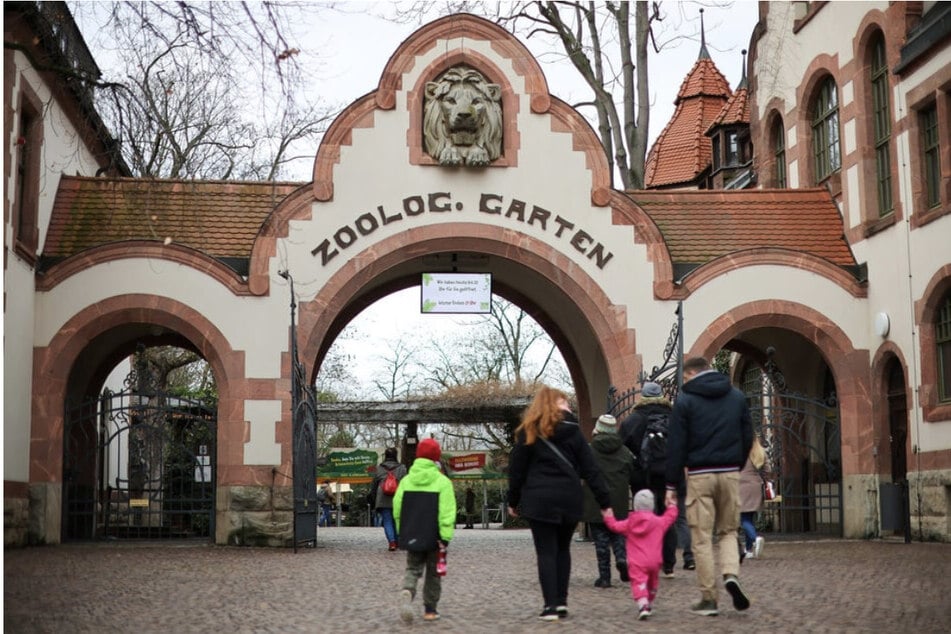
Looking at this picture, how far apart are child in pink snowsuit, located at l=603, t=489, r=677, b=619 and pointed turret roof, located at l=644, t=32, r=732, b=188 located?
1366 inches

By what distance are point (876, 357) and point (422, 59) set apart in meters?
8.29

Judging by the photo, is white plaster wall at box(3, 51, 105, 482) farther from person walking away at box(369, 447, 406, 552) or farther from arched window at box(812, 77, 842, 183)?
arched window at box(812, 77, 842, 183)

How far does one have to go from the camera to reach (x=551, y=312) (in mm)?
24891

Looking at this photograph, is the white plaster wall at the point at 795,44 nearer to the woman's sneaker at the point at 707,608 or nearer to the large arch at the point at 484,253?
the large arch at the point at 484,253

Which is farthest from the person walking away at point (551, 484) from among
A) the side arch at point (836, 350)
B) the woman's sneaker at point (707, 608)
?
the side arch at point (836, 350)

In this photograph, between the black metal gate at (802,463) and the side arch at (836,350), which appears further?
the black metal gate at (802,463)

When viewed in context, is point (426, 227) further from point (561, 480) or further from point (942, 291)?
point (561, 480)

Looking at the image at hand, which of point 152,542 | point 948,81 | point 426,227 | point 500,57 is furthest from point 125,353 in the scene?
point 948,81

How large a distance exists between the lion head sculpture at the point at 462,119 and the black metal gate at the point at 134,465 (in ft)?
17.5

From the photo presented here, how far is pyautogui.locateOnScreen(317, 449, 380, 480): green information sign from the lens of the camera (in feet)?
155

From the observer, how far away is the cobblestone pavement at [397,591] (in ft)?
31.1

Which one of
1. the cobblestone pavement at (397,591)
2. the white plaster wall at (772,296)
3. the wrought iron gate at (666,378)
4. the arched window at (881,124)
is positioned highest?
the arched window at (881,124)

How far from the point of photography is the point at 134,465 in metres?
28.7

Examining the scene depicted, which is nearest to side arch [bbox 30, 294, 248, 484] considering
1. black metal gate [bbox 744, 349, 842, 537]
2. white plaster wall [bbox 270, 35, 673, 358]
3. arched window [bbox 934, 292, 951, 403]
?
white plaster wall [bbox 270, 35, 673, 358]
